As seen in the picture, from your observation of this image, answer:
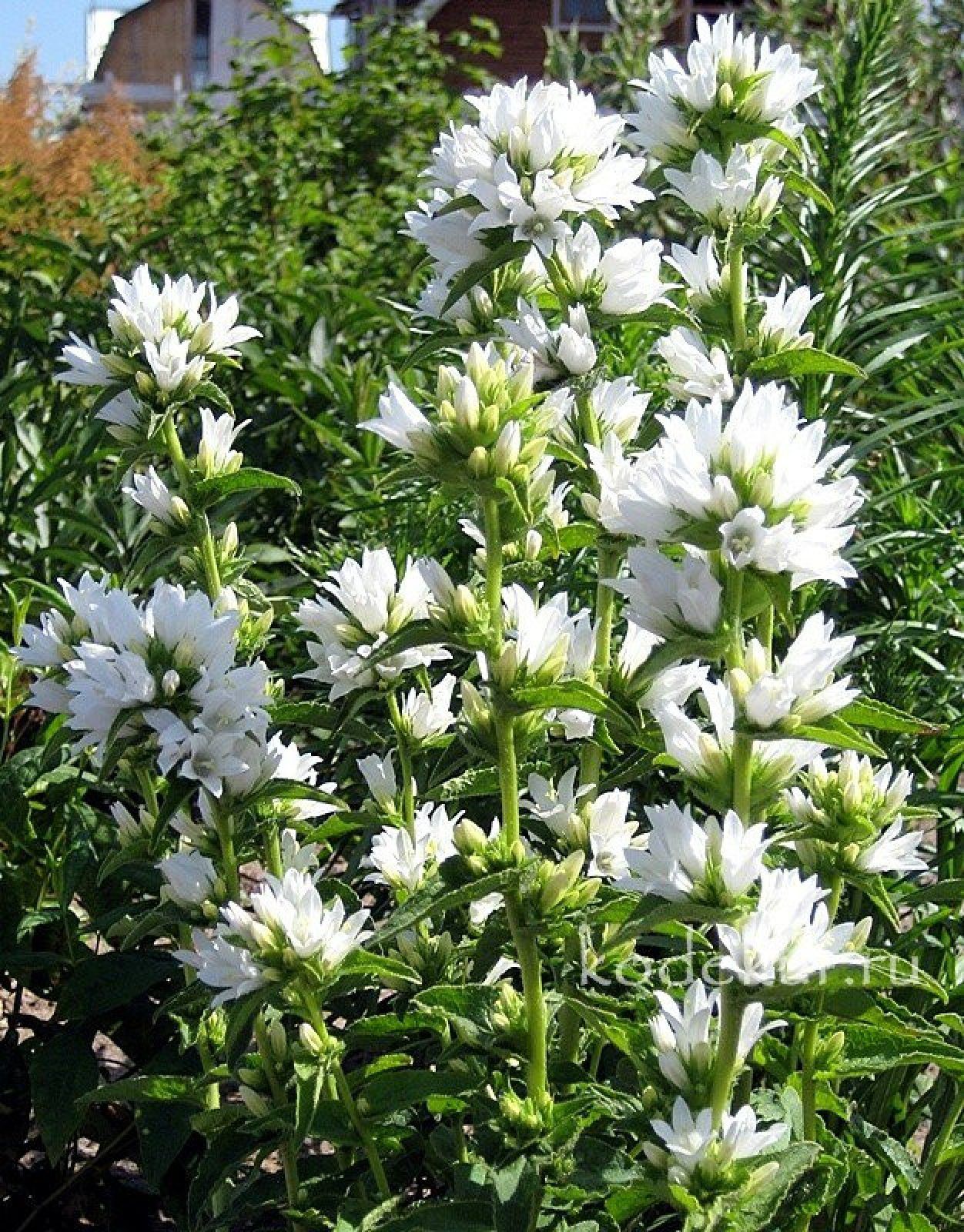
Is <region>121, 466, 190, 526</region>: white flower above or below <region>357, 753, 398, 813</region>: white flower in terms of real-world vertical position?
above

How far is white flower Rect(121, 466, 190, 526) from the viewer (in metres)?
1.56

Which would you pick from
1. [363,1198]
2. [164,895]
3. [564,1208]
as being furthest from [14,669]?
[564,1208]

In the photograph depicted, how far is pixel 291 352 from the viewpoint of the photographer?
13.0 ft

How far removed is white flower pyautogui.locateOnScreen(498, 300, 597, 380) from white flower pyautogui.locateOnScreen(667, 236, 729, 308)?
195mm

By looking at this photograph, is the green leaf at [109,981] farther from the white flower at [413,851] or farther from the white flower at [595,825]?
the white flower at [595,825]

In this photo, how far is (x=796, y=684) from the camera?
1.22 m

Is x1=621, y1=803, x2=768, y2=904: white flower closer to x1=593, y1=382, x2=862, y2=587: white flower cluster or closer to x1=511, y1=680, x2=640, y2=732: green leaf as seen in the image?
x1=511, y1=680, x2=640, y2=732: green leaf

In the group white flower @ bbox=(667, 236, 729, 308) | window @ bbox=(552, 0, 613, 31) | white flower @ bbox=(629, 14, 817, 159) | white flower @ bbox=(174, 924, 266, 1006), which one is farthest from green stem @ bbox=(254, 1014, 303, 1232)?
window @ bbox=(552, 0, 613, 31)

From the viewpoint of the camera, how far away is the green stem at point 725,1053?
1223mm

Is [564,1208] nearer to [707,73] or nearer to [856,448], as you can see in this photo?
[707,73]

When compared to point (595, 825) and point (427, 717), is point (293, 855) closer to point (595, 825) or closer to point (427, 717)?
point (427, 717)

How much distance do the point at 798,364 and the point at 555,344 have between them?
0.25 meters

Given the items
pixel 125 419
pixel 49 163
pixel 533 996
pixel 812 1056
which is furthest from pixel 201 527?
pixel 49 163

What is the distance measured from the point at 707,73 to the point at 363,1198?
1.20 metres
